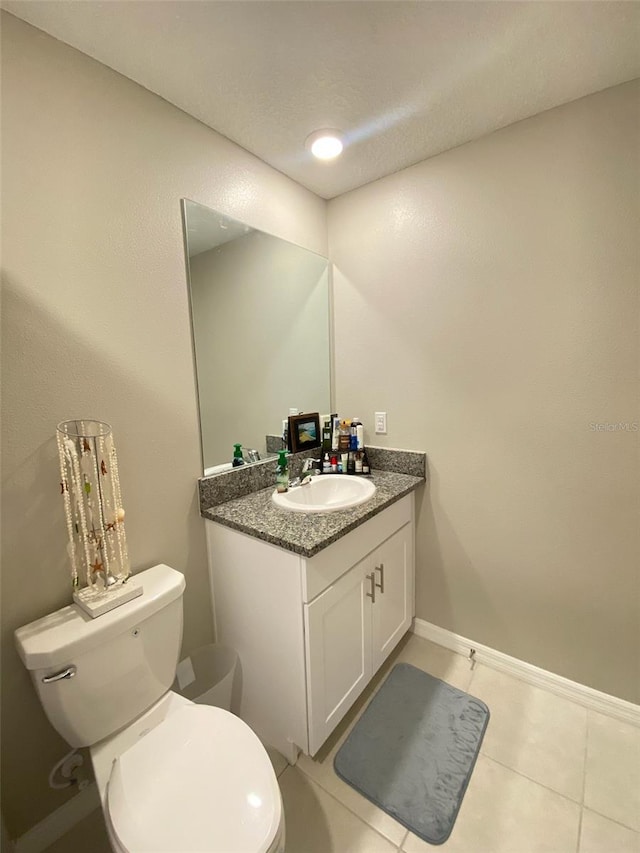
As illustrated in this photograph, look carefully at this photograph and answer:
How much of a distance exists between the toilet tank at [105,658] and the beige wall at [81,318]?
15 cm

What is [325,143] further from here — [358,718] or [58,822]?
[58,822]

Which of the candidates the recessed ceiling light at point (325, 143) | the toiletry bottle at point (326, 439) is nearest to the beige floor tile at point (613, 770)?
the toiletry bottle at point (326, 439)

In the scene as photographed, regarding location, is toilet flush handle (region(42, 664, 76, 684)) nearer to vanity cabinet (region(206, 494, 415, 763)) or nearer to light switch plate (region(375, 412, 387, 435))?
vanity cabinet (region(206, 494, 415, 763))

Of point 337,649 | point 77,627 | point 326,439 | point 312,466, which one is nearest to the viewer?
point 77,627

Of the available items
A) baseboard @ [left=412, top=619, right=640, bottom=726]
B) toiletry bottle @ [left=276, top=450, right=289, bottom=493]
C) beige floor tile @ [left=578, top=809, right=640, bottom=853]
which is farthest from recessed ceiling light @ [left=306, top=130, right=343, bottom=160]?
beige floor tile @ [left=578, top=809, right=640, bottom=853]

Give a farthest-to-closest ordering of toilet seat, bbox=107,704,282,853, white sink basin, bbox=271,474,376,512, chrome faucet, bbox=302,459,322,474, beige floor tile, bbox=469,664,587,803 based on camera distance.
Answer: chrome faucet, bbox=302,459,322,474 < white sink basin, bbox=271,474,376,512 < beige floor tile, bbox=469,664,587,803 < toilet seat, bbox=107,704,282,853

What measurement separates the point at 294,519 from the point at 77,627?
0.68 m

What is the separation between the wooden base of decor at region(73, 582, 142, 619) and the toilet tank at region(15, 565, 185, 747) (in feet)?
0.05

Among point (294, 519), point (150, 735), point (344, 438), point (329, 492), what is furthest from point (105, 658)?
point (344, 438)

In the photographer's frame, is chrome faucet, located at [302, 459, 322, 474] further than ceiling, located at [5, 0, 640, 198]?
Yes

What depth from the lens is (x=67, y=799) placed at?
1125mm

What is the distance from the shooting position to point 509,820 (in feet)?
3.68

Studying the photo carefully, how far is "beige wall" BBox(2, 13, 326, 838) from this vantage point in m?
0.96

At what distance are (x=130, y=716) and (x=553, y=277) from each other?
6.61ft
